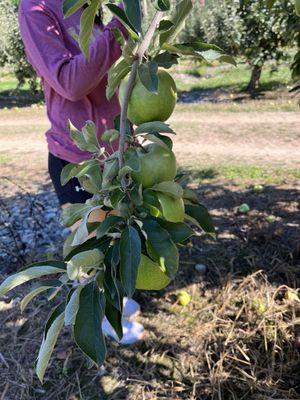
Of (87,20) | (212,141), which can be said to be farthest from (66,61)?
(212,141)

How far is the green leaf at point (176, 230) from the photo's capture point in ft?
2.36

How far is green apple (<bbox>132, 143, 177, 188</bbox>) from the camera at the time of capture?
2.39ft

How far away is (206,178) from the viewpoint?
4355mm

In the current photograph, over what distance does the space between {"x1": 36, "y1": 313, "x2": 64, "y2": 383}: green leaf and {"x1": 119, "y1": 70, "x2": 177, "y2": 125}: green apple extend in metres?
0.35

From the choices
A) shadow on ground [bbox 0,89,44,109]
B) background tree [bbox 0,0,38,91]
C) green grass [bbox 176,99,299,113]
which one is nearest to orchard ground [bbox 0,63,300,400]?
green grass [bbox 176,99,299,113]

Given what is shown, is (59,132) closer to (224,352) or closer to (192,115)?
(224,352)

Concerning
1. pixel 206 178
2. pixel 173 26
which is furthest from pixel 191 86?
pixel 173 26

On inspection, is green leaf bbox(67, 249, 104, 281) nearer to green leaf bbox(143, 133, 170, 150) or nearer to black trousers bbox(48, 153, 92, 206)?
green leaf bbox(143, 133, 170, 150)

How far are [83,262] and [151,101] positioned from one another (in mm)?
268

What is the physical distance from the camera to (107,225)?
0.71 m

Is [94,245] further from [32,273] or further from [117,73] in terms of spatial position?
[117,73]

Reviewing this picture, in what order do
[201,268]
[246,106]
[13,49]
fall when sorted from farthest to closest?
[13,49], [246,106], [201,268]

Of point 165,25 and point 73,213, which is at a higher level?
point 165,25

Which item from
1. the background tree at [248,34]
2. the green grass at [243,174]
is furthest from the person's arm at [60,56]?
the background tree at [248,34]
